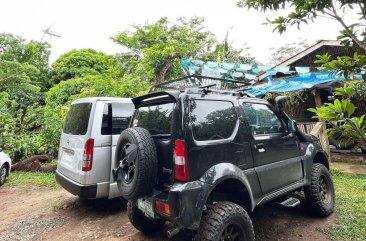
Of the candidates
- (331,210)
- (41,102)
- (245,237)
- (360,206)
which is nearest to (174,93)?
(245,237)

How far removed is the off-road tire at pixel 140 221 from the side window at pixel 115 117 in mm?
1309

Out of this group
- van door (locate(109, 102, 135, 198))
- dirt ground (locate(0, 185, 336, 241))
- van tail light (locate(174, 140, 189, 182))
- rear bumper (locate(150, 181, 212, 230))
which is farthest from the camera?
van door (locate(109, 102, 135, 198))

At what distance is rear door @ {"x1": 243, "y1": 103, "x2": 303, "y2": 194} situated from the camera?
321 cm

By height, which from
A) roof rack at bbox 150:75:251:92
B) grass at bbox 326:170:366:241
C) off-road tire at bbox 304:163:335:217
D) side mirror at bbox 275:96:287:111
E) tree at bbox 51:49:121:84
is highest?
tree at bbox 51:49:121:84

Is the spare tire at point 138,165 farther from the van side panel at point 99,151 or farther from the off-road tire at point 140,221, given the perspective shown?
the van side panel at point 99,151

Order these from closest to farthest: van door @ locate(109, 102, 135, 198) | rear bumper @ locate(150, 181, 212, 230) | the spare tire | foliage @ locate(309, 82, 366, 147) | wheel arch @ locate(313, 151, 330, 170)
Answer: foliage @ locate(309, 82, 366, 147) → rear bumper @ locate(150, 181, 212, 230) → the spare tire → van door @ locate(109, 102, 135, 198) → wheel arch @ locate(313, 151, 330, 170)

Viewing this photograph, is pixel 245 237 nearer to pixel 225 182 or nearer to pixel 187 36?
pixel 225 182

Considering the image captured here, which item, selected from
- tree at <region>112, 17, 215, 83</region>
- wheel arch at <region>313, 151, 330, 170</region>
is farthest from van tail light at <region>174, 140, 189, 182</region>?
tree at <region>112, 17, 215, 83</region>

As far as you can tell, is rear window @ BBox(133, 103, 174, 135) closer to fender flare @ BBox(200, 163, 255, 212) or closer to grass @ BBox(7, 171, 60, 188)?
fender flare @ BBox(200, 163, 255, 212)

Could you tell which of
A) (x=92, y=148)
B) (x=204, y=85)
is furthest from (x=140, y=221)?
(x=204, y=85)

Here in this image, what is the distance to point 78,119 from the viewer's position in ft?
14.1

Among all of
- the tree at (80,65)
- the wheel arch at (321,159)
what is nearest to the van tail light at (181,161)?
the wheel arch at (321,159)

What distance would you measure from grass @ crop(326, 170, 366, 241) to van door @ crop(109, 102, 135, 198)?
3.21 m

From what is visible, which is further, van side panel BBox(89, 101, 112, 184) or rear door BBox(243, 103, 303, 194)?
van side panel BBox(89, 101, 112, 184)
